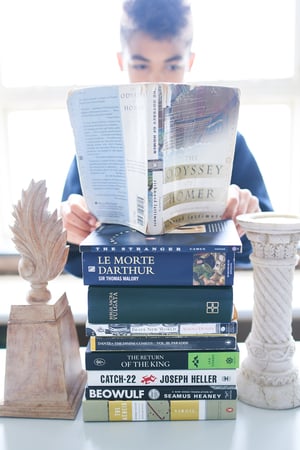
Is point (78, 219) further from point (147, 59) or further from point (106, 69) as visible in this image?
point (106, 69)

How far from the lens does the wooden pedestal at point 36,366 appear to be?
2.31 ft

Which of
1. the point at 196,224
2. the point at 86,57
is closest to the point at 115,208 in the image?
the point at 196,224

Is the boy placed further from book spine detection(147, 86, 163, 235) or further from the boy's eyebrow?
book spine detection(147, 86, 163, 235)

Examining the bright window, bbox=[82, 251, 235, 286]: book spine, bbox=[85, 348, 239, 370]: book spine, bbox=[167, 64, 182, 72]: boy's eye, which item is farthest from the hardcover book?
the bright window

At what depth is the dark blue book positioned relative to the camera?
2.16 feet

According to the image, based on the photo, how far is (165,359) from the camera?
2.26 feet

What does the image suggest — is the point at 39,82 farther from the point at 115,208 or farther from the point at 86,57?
the point at 115,208

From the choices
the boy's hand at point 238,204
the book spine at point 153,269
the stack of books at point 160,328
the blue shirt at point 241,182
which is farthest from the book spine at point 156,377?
the blue shirt at point 241,182

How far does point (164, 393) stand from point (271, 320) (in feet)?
0.62

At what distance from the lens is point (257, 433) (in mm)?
671

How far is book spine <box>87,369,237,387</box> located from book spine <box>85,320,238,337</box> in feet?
0.18

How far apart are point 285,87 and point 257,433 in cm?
104

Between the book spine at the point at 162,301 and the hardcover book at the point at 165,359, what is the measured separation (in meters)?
0.06

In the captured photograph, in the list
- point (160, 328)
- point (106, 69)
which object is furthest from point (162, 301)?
point (106, 69)
